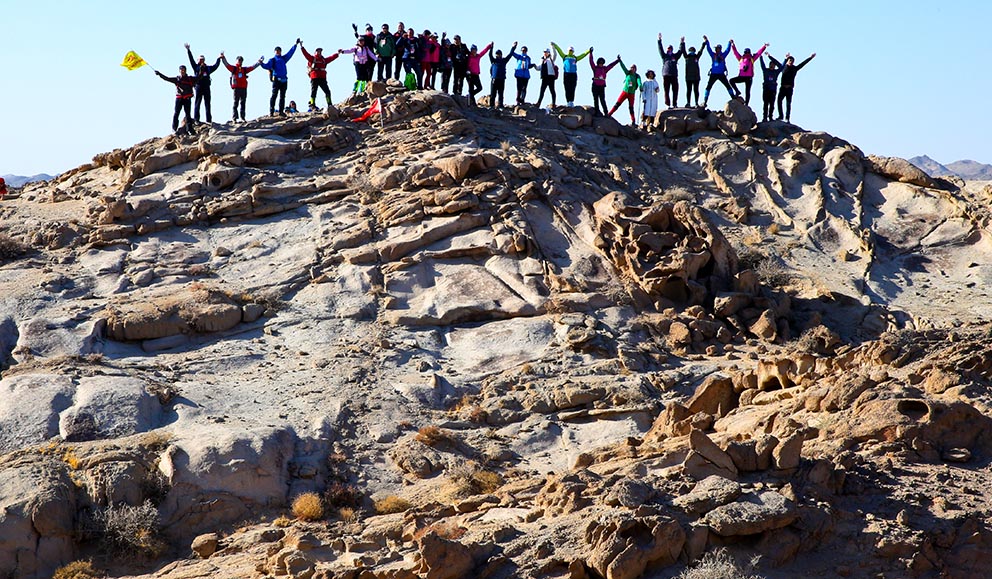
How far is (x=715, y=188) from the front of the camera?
2650 cm

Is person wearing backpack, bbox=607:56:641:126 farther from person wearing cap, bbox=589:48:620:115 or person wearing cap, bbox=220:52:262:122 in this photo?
person wearing cap, bbox=220:52:262:122

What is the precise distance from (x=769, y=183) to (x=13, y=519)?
1903 centimetres

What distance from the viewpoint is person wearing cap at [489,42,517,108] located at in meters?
26.9

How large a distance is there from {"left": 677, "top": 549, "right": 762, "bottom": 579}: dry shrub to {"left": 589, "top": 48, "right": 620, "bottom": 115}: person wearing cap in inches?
752

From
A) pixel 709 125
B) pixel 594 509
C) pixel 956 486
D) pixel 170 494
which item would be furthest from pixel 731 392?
pixel 709 125

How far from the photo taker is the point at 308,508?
559 inches

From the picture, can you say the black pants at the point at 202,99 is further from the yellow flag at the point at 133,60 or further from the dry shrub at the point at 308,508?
the dry shrub at the point at 308,508

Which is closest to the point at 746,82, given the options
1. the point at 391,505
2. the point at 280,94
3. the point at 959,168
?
the point at 280,94

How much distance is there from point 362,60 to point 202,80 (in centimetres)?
385

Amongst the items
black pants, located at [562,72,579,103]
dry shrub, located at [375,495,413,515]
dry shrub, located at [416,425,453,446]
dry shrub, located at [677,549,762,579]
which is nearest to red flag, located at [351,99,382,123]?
black pants, located at [562,72,579,103]

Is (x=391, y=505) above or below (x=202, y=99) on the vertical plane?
below

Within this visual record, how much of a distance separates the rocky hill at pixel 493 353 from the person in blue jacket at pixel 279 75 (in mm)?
717

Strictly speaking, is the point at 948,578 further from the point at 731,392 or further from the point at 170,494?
the point at 170,494

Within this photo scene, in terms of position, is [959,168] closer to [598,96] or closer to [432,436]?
[598,96]
